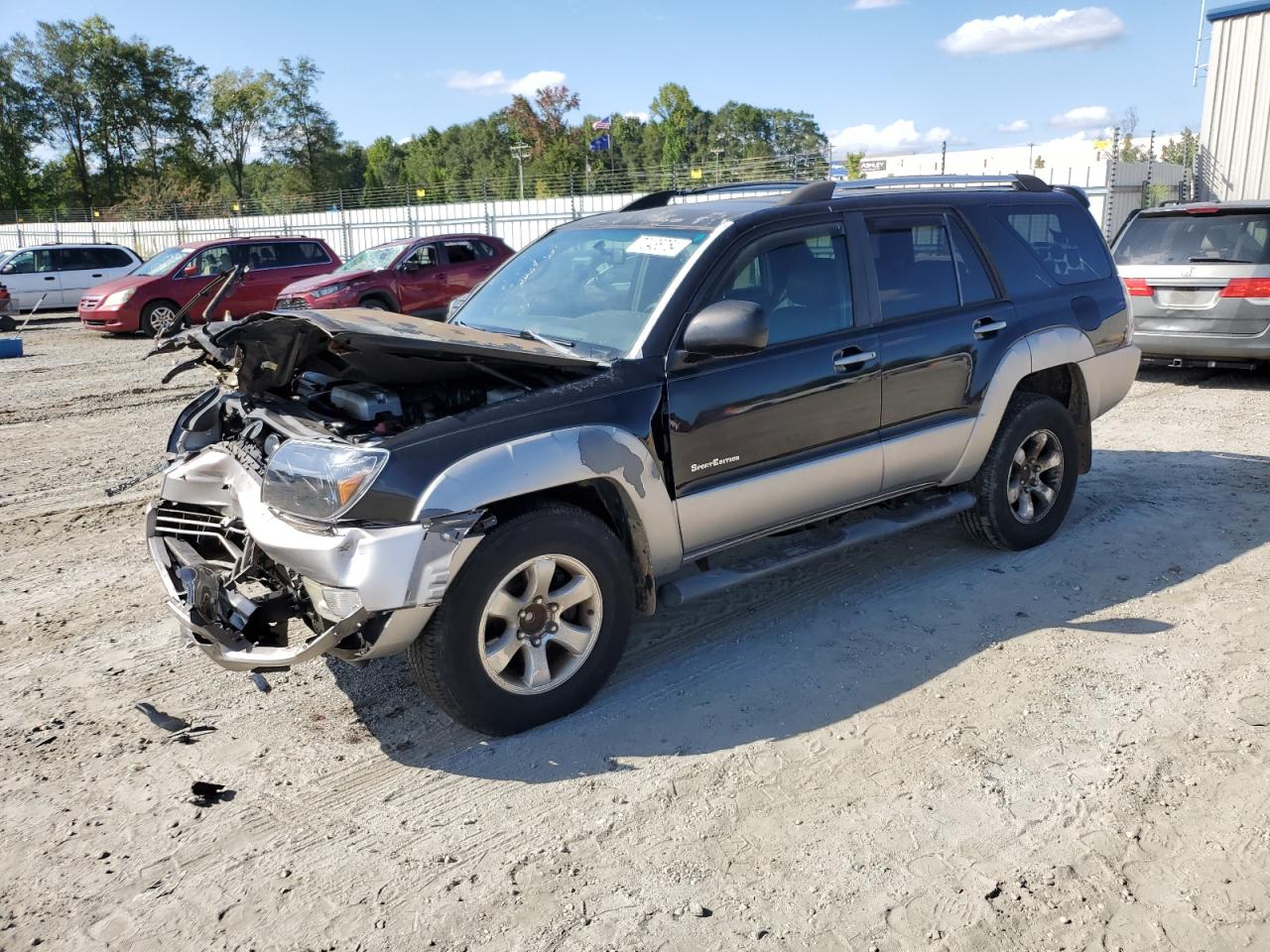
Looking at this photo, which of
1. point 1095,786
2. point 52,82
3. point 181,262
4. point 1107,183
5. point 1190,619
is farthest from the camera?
point 52,82

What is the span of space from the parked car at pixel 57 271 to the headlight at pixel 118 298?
5.44m

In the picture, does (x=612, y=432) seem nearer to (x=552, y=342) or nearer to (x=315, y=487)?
(x=552, y=342)

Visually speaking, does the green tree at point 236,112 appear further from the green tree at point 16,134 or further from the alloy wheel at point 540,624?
the alloy wheel at point 540,624

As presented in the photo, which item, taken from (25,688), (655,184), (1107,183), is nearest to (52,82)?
(655,184)

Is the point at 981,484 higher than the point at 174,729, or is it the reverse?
the point at 981,484

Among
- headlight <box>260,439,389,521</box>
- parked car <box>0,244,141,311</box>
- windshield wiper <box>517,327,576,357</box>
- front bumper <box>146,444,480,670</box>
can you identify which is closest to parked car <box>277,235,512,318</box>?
parked car <box>0,244,141,311</box>

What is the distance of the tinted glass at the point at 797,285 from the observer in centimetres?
424

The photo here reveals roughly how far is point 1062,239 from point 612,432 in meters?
3.44

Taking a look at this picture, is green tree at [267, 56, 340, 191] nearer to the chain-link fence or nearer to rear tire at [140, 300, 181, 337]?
the chain-link fence

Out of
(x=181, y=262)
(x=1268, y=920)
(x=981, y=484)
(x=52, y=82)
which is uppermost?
(x=52, y=82)

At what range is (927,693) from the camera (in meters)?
3.92

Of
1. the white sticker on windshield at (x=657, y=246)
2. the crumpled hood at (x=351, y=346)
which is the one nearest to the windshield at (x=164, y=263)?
the crumpled hood at (x=351, y=346)

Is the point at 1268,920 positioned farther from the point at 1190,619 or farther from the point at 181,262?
the point at 181,262

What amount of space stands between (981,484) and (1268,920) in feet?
9.20
